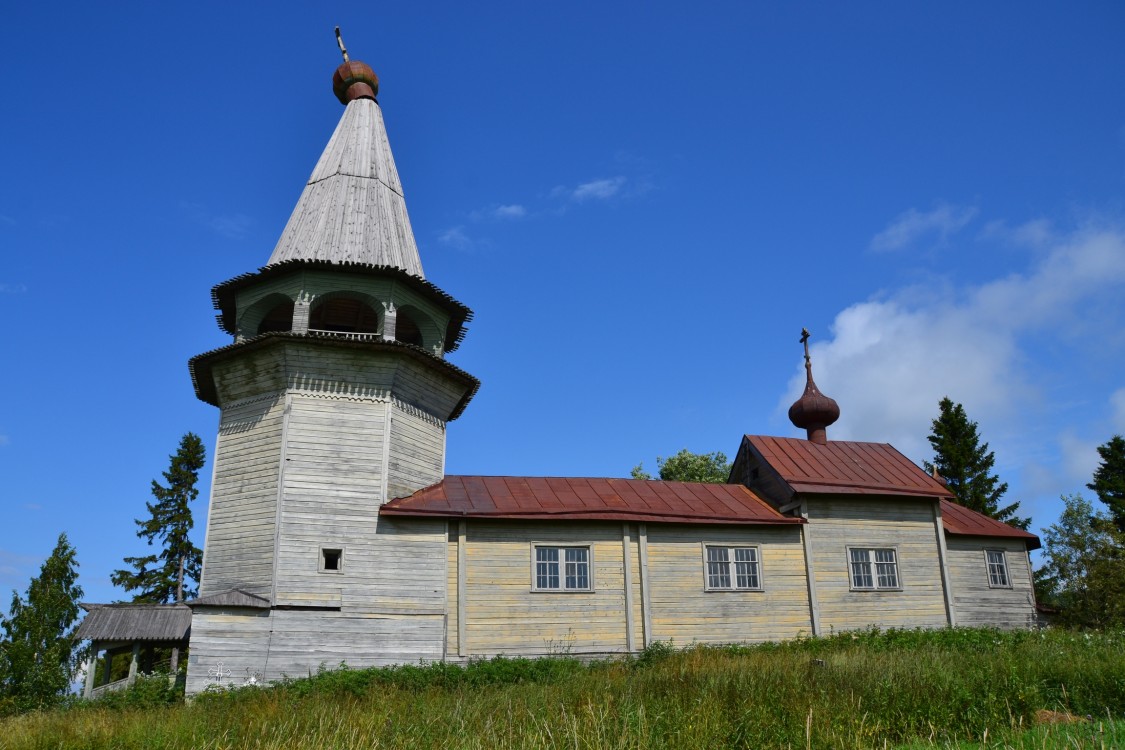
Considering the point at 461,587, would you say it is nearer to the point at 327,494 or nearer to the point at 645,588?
the point at 327,494

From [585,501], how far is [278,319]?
381 inches

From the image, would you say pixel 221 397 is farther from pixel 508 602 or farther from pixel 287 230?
pixel 508 602

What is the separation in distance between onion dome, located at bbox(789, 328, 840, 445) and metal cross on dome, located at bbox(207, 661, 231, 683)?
678 inches

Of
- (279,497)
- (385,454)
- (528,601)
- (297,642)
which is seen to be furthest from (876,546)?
(279,497)

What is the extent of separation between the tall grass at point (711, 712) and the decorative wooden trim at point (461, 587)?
363 centimetres

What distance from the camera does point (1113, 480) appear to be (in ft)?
136

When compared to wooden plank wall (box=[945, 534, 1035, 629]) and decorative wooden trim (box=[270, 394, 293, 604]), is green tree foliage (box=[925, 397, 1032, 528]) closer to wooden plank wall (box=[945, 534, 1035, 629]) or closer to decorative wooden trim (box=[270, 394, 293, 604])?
wooden plank wall (box=[945, 534, 1035, 629])

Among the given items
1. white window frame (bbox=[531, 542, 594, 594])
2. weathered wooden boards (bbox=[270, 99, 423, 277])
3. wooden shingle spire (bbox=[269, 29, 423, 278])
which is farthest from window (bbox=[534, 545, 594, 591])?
weathered wooden boards (bbox=[270, 99, 423, 277])

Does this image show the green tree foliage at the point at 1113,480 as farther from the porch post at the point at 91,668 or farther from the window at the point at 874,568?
the porch post at the point at 91,668

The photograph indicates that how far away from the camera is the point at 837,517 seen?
2153cm

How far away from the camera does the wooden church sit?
1784 centimetres

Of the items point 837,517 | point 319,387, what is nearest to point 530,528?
point 319,387

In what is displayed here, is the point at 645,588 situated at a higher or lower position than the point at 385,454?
lower

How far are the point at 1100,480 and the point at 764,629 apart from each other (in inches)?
1225
